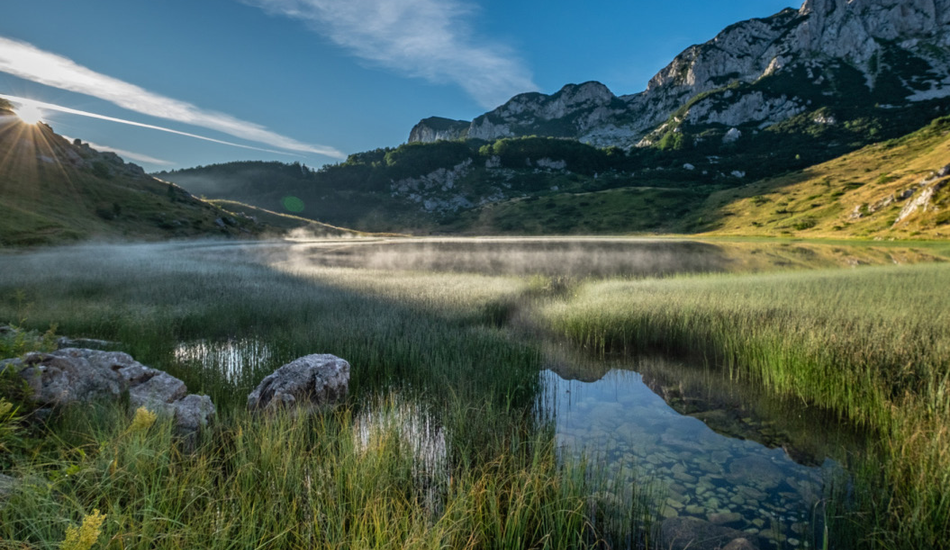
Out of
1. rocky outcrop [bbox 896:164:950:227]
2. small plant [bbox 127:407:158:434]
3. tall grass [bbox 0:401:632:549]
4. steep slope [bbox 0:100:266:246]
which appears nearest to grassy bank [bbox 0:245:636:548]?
tall grass [bbox 0:401:632:549]

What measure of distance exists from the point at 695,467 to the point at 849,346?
5185 mm

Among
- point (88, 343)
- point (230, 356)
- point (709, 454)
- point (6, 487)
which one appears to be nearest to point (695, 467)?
point (709, 454)

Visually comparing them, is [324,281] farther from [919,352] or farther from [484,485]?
[919,352]

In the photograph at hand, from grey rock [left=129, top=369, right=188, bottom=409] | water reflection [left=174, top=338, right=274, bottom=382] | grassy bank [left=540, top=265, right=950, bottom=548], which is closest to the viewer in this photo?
grassy bank [left=540, top=265, right=950, bottom=548]

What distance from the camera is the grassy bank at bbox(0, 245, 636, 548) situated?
3.29m

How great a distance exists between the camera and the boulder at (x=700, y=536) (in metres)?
4.12

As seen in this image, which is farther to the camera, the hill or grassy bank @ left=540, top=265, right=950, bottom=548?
the hill

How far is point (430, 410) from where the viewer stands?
6.87 metres

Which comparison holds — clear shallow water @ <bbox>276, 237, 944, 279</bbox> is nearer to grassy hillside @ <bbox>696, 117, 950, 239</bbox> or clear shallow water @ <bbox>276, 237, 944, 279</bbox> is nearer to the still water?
the still water

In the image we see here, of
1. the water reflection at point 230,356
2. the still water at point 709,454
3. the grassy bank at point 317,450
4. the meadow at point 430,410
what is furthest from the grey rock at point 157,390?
the still water at point 709,454

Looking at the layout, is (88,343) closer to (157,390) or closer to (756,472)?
(157,390)

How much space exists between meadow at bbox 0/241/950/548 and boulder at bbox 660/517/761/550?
0.93ft

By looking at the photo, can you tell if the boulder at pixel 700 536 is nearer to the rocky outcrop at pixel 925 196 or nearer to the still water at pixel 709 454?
the still water at pixel 709 454

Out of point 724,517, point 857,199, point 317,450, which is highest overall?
point 857,199
